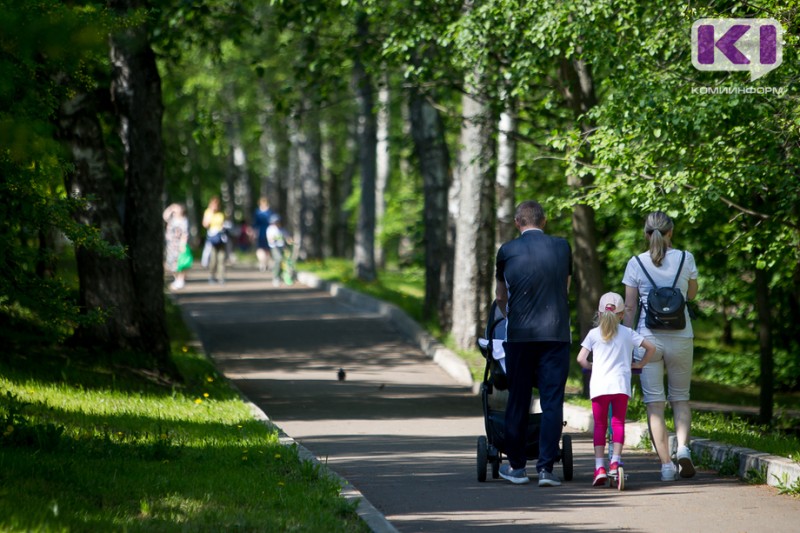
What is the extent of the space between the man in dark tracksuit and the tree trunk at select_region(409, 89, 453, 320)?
12.3 metres

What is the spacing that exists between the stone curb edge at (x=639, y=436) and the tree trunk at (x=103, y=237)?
4.50 metres

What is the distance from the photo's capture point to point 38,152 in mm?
7863

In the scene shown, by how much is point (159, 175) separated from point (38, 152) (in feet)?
23.6

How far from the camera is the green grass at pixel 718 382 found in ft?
36.9

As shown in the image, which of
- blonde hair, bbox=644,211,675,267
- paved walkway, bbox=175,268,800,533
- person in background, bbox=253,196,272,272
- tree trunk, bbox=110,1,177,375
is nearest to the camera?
paved walkway, bbox=175,268,800,533

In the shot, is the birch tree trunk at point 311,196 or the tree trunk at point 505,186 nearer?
the tree trunk at point 505,186

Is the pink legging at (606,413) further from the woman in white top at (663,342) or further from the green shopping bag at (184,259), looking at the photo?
the green shopping bag at (184,259)

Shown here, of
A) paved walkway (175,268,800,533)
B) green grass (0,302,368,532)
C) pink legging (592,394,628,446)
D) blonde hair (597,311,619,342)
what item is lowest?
paved walkway (175,268,800,533)

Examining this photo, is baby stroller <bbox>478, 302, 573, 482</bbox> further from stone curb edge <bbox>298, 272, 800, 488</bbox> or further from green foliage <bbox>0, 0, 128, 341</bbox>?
green foliage <bbox>0, 0, 128, 341</bbox>

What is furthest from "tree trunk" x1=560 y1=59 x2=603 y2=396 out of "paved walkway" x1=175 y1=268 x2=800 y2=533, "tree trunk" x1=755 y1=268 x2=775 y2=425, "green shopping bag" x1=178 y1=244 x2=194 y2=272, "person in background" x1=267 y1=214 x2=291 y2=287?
"person in background" x1=267 y1=214 x2=291 y2=287

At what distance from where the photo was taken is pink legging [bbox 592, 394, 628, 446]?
31.0ft

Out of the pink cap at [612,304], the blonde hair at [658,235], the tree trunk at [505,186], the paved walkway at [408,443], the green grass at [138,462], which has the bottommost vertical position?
the paved walkway at [408,443]

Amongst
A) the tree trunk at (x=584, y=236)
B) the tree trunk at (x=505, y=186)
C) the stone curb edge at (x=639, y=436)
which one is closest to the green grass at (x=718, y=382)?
the stone curb edge at (x=639, y=436)

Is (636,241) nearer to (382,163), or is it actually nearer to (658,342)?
(658,342)
